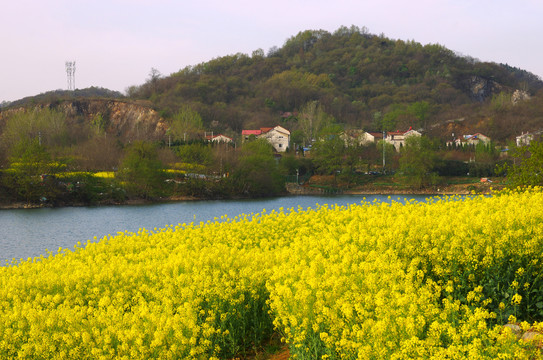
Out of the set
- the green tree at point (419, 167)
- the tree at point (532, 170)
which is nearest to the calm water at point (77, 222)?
the tree at point (532, 170)

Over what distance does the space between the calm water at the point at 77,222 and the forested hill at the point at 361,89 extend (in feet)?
208

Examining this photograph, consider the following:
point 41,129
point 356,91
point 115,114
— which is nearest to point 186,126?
point 41,129

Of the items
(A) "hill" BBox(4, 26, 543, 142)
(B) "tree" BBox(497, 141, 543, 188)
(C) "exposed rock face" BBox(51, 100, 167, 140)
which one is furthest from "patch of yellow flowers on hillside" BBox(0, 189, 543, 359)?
(C) "exposed rock face" BBox(51, 100, 167, 140)

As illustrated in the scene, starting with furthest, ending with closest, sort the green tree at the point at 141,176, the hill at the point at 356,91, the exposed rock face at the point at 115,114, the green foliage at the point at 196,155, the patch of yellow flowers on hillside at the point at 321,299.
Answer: the hill at the point at 356,91 < the exposed rock face at the point at 115,114 < the green foliage at the point at 196,155 < the green tree at the point at 141,176 < the patch of yellow flowers on hillside at the point at 321,299

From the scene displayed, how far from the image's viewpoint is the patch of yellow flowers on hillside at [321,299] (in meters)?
5.43

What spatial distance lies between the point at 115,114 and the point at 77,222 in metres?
84.7

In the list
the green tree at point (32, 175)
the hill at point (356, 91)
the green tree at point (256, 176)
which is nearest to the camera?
the green tree at point (32, 175)

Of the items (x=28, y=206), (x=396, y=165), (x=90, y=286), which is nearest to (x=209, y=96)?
(x=396, y=165)

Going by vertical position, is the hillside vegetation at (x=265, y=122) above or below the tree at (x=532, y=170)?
above

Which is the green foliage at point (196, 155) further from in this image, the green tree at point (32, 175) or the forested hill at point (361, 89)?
the forested hill at point (361, 89)

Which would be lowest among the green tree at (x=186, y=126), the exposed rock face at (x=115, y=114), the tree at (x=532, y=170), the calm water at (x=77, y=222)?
the calm water at (x=77, y=222)

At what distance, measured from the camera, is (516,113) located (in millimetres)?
106312

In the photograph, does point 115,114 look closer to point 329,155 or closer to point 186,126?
point 186,126

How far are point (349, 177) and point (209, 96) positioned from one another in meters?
73.5
